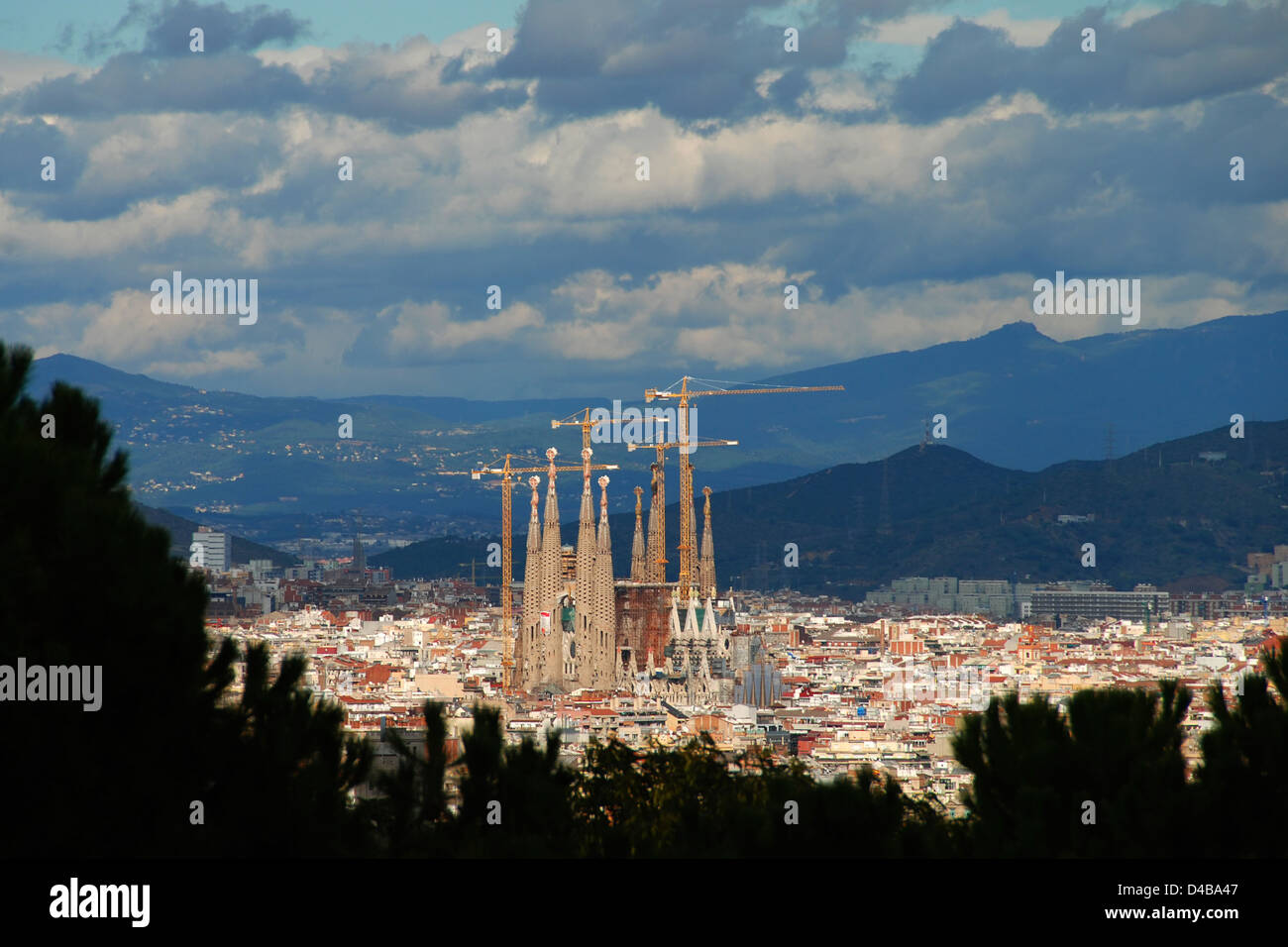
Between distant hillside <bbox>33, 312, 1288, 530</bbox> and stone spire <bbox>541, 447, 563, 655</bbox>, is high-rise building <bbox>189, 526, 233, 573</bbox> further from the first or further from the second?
stone spire <bbox>541, 447, 563, 655</bbox>

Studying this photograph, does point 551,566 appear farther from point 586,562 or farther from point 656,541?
point 656,541

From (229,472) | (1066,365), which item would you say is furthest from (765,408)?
(229,472)

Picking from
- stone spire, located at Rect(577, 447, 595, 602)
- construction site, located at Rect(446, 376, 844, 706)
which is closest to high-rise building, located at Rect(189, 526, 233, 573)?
construction site, located at Rect(446, 376, 844, 706)

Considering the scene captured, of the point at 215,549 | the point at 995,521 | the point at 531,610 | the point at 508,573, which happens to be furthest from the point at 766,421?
the point at 531,610

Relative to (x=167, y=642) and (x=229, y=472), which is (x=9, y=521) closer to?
(x=167, y=642)

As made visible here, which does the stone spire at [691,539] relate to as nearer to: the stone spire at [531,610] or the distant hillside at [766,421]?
the stone spire at [531,610]

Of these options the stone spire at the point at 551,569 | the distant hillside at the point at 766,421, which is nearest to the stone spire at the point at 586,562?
the stone spire at the point at 551,569
